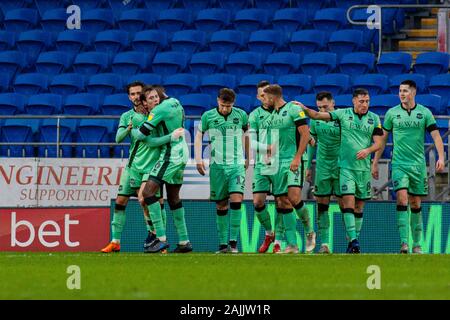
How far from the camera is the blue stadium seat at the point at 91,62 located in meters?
25.6

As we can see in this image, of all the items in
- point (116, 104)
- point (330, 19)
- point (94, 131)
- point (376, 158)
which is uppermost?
point (330, 19)

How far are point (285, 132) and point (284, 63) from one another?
759 cm

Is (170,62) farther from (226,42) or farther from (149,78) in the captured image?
(226,42)

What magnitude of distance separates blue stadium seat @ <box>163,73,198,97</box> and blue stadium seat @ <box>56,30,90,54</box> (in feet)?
9.93

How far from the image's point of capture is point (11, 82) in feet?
84.4

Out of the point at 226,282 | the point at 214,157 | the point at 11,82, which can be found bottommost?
the point at 226,282

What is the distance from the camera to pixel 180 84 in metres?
24.2

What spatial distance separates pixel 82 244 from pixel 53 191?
0.97 metres

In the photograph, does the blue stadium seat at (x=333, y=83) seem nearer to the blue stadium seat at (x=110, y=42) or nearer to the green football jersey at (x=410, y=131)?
the blue stadium seat at (x=110, y=42)

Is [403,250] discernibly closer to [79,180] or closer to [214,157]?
[214,157]

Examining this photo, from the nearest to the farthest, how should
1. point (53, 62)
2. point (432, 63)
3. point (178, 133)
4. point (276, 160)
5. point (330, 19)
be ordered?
1. point (178, 133)
2. point (276, 160)
3. point (432, 63)
4. point (330, 19)
5. point (53, 62)

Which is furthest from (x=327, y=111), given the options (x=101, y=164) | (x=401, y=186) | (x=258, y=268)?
(x=258, y=268)

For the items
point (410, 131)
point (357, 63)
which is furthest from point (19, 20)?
point (410, 131)

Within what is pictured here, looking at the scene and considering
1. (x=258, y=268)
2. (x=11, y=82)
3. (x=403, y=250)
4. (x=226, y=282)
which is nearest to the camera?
(x=226, y=282)
